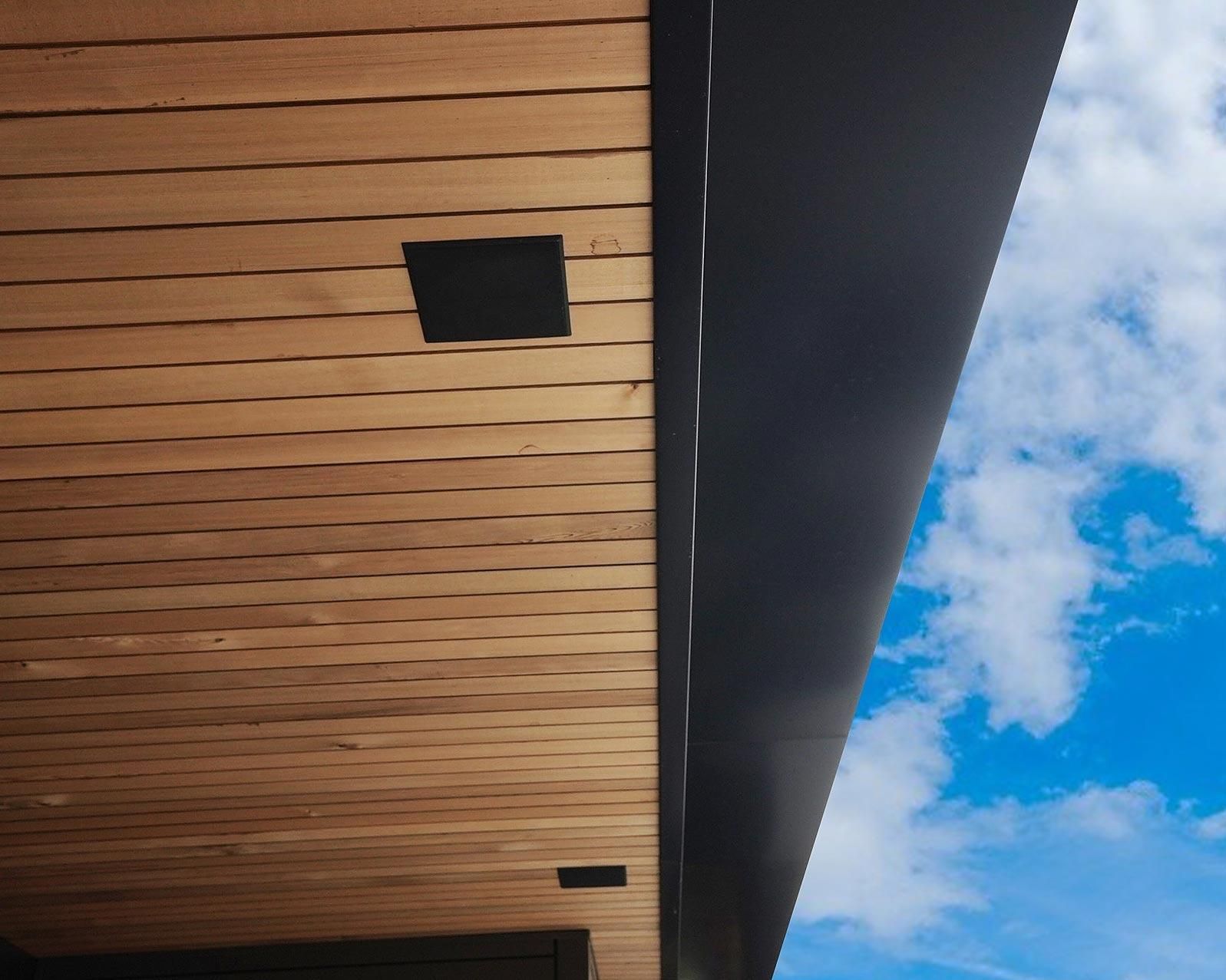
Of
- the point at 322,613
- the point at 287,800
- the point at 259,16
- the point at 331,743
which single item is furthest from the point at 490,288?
the point at 287,800

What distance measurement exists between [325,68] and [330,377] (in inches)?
24.0

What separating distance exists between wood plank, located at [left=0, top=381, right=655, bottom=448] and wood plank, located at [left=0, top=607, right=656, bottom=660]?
0.69 meters

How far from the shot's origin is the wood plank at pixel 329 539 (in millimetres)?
2271

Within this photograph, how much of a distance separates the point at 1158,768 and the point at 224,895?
5212 cm

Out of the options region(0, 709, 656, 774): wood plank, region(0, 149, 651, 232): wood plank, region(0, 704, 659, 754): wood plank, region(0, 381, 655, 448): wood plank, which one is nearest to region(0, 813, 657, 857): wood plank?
region(0, 709, 656, 774): wood plank

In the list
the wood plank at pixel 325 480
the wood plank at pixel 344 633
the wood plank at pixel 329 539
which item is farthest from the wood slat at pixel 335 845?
the wood plank at pixel 325 480

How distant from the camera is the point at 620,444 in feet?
6.84

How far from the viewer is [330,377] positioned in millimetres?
1909

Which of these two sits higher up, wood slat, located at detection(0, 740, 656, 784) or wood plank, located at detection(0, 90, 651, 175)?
wood plank, located at detection(0, 90, 651, 175)

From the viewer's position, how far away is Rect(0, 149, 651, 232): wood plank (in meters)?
1.56

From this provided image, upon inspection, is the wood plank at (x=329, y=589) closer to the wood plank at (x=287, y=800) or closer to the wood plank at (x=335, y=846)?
the wood plank at (x=287, y=800)

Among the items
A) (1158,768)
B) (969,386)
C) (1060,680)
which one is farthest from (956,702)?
(969,386)

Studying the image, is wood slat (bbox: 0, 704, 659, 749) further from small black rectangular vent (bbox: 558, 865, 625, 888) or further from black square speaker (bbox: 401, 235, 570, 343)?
black square speaker (bbox: 401, 235, 570, 343)

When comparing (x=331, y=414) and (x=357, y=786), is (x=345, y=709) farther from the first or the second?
(x=331, y=414)
